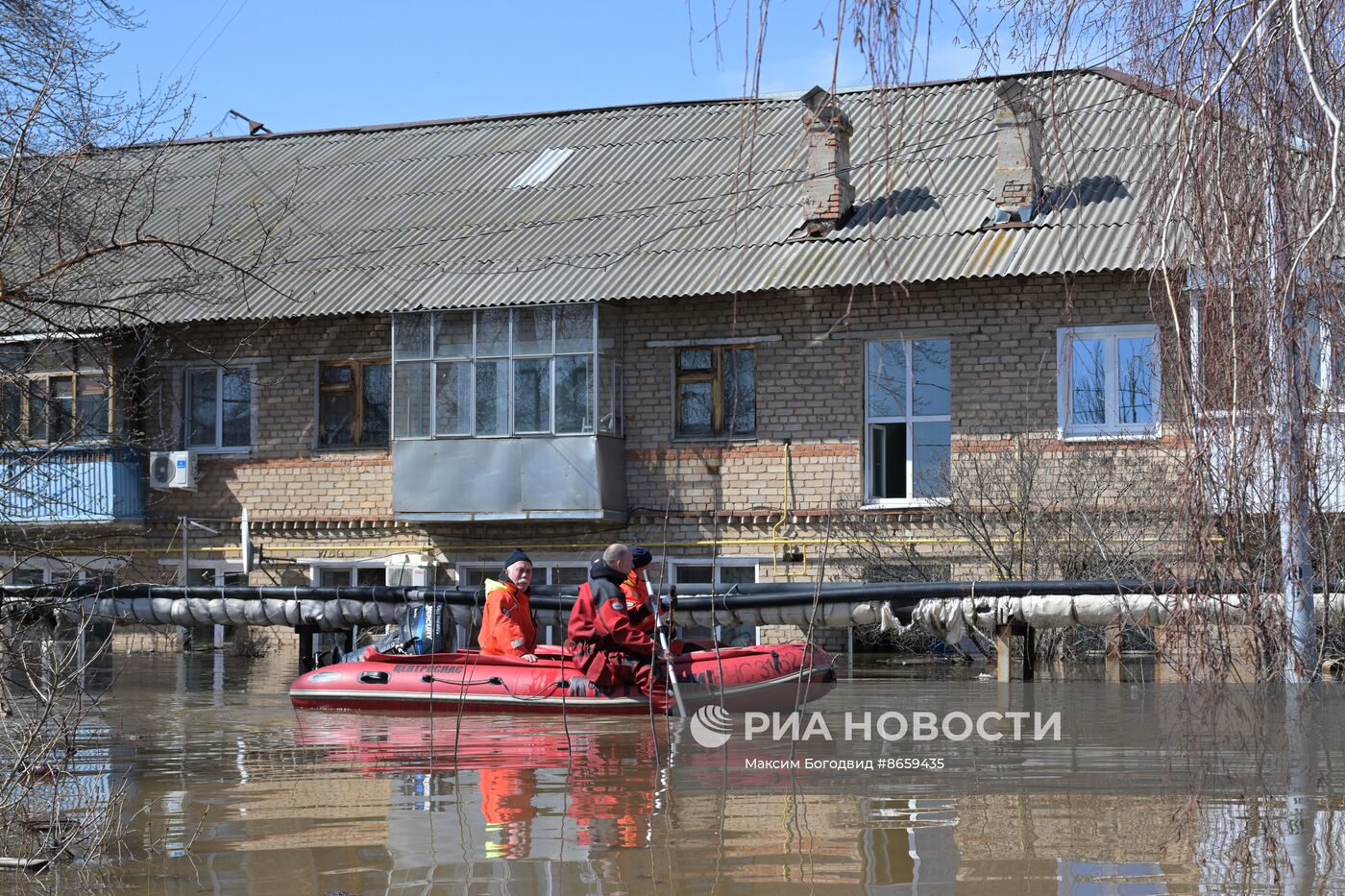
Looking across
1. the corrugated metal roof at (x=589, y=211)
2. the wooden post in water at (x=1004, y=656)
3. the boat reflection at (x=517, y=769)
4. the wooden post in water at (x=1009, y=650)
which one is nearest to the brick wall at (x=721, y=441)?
the corrugated metal roof at (x=589, y=211)

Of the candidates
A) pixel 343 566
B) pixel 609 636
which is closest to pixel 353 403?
pixel 343 566

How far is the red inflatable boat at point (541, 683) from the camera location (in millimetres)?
13414

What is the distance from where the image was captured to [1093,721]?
12414mm

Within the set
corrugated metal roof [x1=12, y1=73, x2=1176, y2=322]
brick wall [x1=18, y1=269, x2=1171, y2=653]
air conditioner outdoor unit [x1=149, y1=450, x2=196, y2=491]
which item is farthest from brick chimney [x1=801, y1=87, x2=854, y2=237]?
air conditioner outdoor unit [x1=149, y1=450, x2=196, y2=491]

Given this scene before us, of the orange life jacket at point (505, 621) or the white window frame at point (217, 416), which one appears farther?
the white window frame at point (217, 416)

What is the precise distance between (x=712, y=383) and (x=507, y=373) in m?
2.81

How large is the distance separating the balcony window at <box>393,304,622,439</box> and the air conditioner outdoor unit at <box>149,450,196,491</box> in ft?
10.7

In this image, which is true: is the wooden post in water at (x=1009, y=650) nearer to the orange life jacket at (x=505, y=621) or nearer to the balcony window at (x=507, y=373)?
the orange life jacket at (x=505, y=621)

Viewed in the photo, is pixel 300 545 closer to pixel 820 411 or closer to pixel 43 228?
pixel 820 411

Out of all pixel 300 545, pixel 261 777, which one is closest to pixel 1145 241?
pixel 261 777

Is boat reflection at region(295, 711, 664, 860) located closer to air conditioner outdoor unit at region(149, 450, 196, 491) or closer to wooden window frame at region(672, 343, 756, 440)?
wooden window frame at region(672, 343, 756, 440)

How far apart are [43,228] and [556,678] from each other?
19.5ft

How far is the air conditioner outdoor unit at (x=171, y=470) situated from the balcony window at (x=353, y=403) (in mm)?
1908

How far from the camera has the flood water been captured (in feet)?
21.5
